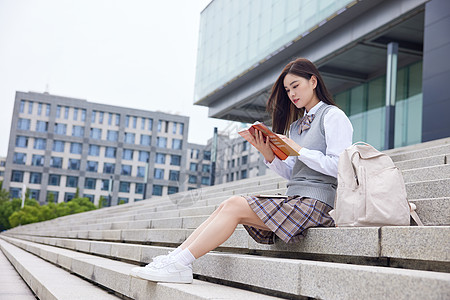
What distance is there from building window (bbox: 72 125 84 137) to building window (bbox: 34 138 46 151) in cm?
373

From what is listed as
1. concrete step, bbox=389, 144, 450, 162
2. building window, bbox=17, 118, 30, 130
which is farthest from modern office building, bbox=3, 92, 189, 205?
concrete step, bbox=389, 144, 450, 162

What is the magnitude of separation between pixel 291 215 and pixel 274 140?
0.50 metres

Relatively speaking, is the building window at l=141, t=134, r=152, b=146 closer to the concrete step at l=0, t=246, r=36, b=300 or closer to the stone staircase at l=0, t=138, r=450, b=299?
the concrete step at l=0, t=246, r=36, b=300

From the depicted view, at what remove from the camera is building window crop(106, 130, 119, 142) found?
64625 mm

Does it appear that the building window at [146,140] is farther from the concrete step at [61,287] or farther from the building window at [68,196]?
the concrete step at [61,287]

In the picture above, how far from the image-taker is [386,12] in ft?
41.9

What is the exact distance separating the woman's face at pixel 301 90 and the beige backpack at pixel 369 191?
781mm

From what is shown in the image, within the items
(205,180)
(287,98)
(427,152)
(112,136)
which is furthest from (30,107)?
(287,98)

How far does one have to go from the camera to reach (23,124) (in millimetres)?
60719

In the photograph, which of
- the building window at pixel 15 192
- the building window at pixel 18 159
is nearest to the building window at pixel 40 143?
the building window at pixel 18 159

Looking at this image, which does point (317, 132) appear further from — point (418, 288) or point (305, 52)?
point (305, 52)

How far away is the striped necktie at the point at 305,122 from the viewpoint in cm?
346

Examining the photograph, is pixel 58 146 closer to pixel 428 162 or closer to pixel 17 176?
pixel 17 176

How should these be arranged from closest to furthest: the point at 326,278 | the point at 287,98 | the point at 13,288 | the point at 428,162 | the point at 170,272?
the point at 326,278 → the point at 170,272 → the point at 287,98 → the point at 428,162 → the point at 13,288
